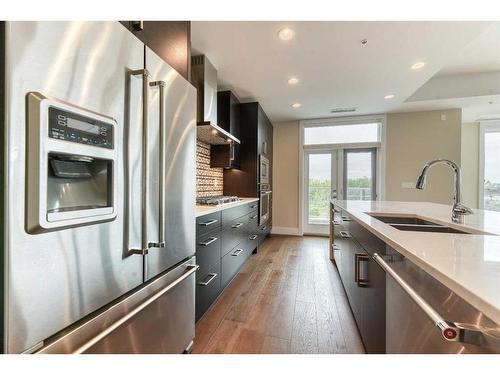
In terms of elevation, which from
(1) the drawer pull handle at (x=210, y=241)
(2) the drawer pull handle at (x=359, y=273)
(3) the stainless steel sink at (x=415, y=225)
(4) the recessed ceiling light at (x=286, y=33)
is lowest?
(2) the drawer pull handle at (x=359, y=273)

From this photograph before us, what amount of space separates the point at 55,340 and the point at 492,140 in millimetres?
7491

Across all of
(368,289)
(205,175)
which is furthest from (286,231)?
(368,289)

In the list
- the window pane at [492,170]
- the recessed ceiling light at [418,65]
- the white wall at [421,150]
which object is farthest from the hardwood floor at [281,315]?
the window pane at [492,170]

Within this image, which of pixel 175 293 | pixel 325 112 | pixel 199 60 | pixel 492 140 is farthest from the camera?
pixel 492 140

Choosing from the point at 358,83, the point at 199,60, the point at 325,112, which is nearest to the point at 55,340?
the point at 199,60

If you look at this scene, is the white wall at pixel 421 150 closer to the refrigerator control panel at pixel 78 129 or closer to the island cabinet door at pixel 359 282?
the island cabinet door at pixel 359 282

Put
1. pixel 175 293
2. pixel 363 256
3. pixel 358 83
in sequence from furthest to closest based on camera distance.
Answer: pixel 358 83, pixel 363 256, pixel 175 293

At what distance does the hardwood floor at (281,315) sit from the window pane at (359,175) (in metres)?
2.40

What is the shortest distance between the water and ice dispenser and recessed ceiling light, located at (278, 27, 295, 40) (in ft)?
6.42

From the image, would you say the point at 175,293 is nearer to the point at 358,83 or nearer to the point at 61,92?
the point at 61,92

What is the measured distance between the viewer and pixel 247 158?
3852mm

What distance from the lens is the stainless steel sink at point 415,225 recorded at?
1.44 meters

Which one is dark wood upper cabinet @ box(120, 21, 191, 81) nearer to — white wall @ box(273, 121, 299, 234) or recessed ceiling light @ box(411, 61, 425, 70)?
recessed ceiling light @ box(411, 61, 425, 70)
